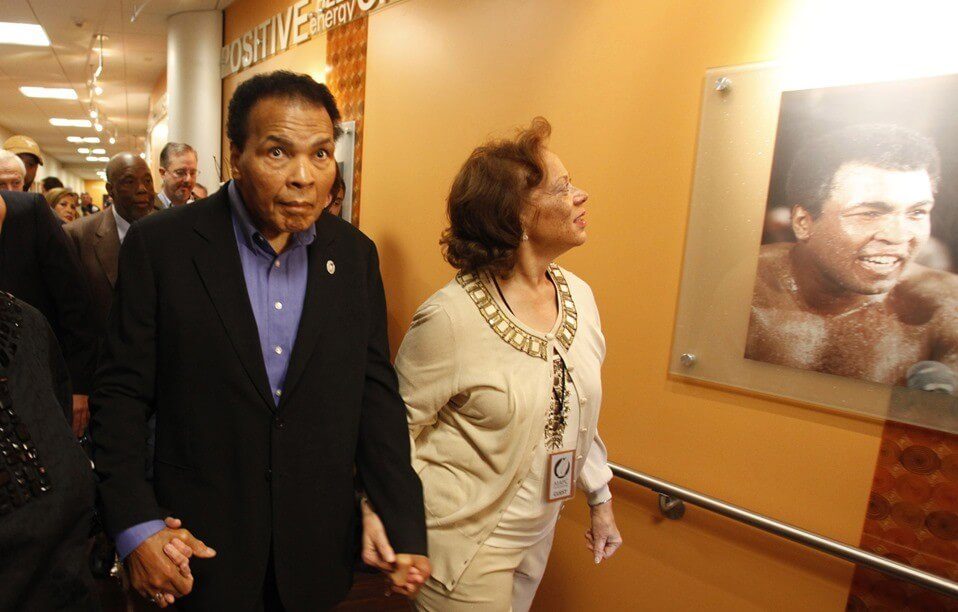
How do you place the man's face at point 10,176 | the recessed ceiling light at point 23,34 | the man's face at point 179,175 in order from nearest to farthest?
the man's face at point 10,176
the man's face at point 179,175
the recessed ceiling light at point 23,34

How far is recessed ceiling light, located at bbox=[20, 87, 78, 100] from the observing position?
1079cm

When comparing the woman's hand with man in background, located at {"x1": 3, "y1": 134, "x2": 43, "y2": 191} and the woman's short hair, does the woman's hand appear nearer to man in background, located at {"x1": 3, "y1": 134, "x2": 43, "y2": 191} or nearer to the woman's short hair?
the woman's short hair

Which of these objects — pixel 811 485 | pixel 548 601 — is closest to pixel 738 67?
pixel 811 485

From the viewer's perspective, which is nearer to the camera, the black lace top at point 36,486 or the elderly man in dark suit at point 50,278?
the black lace top at point 36,486

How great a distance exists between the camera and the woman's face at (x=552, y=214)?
5.23ft

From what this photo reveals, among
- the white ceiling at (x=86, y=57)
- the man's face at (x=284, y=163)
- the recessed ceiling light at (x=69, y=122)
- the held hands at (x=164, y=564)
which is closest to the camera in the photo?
the held hands at (x=164, y=564)

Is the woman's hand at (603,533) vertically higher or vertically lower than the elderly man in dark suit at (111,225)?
lower

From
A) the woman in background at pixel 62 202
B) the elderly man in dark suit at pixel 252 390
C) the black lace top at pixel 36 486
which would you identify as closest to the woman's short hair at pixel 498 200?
the elderly man in dark suit at pixel 252 390

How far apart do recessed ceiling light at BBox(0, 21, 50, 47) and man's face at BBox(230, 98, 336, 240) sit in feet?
26.4

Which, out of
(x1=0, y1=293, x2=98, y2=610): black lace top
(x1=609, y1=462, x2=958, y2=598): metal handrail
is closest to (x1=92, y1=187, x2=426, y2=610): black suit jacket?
(x1=0, y1=293, x2=98, y2=610): black lace top

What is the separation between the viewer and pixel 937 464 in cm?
152

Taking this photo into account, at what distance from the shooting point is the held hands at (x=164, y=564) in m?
1.09

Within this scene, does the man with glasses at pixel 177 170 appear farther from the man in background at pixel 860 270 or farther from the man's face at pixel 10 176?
the man in background at pixel 860 270

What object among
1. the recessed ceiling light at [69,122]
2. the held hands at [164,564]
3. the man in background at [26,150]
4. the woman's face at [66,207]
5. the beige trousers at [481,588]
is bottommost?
the beige trousers at [481,588]
